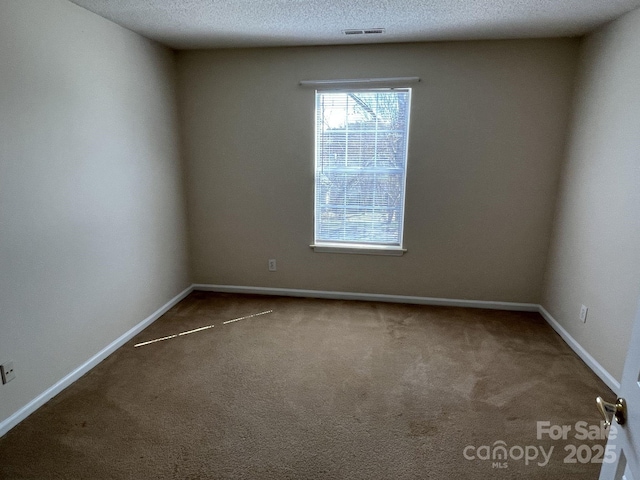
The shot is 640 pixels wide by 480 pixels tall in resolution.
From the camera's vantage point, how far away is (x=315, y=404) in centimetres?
218

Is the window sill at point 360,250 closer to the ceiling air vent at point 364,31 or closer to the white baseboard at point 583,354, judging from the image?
the white baseboard at point 583,354

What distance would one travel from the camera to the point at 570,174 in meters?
3.01

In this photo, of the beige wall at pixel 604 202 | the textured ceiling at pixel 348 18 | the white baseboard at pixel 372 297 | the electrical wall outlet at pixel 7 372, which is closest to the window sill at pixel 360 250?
the white baseboard at pixel 372 297

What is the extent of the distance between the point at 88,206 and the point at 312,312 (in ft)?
6.51

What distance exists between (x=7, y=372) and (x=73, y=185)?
1.11 m

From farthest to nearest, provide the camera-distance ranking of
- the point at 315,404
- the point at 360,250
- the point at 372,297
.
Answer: the point at 372,297 → the point at 360,250 → the point at 315,404

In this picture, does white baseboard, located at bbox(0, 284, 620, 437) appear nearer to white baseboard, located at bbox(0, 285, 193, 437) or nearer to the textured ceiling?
white baseboard, located at bbox(0, 285, 193, 437)

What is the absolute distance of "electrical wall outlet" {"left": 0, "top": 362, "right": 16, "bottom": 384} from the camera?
192 centimetres

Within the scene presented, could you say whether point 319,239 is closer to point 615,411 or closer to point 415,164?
point 415,164

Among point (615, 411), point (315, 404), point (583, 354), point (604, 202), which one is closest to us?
point (615, 411)

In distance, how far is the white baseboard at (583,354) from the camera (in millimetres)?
2350

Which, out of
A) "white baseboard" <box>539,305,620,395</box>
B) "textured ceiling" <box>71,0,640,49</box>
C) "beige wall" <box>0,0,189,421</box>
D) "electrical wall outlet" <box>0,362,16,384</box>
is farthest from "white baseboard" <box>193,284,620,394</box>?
"textured ceiling" <box>71,0,640,49</box>

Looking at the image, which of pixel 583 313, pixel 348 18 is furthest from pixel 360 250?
pixel 348 18

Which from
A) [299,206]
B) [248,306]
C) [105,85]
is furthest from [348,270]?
[105,85]
